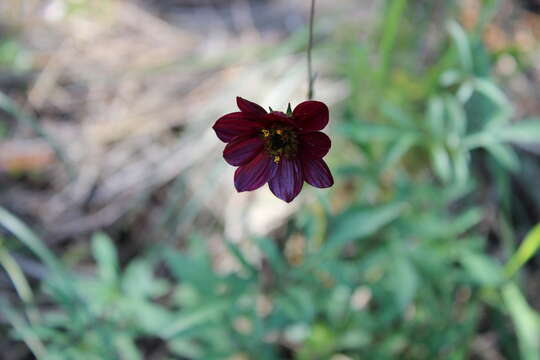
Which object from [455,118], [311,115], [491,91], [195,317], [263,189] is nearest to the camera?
[311,115]

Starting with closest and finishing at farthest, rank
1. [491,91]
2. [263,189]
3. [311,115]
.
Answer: [311,115] → [491,91] → [263,189]

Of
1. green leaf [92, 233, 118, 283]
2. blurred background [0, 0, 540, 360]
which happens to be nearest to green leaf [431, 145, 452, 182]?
blurred background [0, 0, 540, 360]

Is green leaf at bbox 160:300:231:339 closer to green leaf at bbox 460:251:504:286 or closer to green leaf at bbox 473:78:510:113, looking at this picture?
green leaf at bbox 460:251:504:286

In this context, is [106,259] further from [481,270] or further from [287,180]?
[481,270]

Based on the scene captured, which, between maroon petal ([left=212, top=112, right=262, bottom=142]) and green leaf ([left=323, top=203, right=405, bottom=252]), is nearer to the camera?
maroon petal ([left=212, top=112, right=262, bottom=142])

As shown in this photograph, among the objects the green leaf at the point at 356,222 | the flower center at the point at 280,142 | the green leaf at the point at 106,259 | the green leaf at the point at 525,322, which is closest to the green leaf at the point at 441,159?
the green leaf at the point at 356,222

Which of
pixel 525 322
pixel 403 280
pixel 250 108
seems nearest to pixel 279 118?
pixel 250 108

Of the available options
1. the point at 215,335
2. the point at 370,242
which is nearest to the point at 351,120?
the point at 370,242

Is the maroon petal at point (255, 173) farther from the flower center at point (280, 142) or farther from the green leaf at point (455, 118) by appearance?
the green leaf at point (455, 118)
